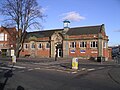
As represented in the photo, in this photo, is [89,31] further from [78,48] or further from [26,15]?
[26,15]

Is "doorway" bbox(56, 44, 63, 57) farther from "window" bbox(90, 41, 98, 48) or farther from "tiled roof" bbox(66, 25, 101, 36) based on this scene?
"window" bbox(90, 41, 98, 48)

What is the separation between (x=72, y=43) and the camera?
60.6 metres

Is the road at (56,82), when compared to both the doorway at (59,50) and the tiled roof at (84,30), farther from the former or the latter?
the doorway at (59,50)

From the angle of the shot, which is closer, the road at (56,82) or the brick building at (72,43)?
the road at (56,82)

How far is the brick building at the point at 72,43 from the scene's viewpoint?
56625 mm

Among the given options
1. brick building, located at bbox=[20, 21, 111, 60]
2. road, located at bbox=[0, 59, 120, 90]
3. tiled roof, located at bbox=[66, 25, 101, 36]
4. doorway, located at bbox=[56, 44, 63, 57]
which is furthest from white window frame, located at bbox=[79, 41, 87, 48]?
road, located at bbox=[0, 59, 120, 90]

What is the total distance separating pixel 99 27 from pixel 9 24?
2213 centimetres

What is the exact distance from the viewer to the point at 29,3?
53.3 meters

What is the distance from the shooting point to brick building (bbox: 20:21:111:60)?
56.6 m

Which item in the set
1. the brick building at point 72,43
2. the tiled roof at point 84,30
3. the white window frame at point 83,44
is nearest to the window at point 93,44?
the brick building at point 72,43

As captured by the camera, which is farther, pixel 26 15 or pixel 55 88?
pixel 26 15

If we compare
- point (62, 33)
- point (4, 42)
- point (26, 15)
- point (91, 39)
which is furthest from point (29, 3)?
point (4, 42)

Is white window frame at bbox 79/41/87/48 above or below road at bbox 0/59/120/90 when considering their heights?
above

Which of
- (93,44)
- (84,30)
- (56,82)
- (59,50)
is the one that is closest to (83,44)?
(93,44)
